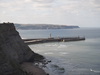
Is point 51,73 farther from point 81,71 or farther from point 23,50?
point 23,50

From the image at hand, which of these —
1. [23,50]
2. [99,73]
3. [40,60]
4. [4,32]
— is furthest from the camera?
[40,60]

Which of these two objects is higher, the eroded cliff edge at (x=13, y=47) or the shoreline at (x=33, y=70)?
the eroded cliff edge at (x=13, y=47)

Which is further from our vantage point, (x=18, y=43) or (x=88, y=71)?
(x=18, y=43)

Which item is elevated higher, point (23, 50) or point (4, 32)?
point (4, 32)

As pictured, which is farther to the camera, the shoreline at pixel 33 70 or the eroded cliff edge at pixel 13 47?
the shoreline at pixel 33 70

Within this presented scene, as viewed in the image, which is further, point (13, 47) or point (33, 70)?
point (13, 47)

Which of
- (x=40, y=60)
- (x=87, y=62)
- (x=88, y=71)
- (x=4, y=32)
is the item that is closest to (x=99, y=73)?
(x=88, y=71)

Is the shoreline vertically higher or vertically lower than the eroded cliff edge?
lower

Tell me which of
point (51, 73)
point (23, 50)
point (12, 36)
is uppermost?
point (12, 36)

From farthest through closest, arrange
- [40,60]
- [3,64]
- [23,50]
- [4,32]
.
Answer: [40,60], [23,50], [4,32], [3,64]

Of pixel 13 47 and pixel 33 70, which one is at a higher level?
pixel 13 47

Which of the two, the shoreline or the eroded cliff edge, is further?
the shoreline
